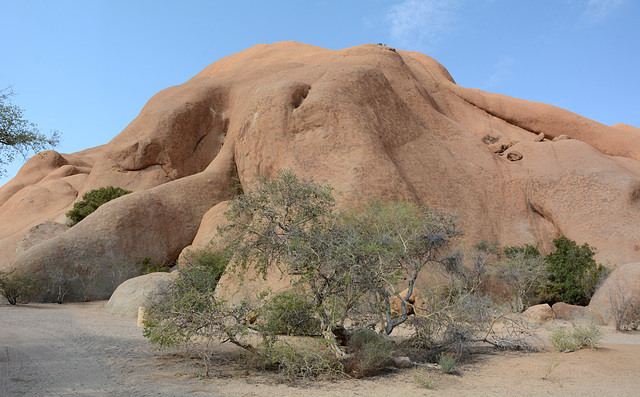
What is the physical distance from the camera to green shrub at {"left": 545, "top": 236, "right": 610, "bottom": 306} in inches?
661

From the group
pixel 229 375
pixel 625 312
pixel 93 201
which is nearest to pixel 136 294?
pixel 229 375

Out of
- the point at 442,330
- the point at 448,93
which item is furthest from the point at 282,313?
the point at 448,93

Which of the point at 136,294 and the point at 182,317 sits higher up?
the point at 182,317

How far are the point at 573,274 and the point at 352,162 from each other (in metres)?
9.07

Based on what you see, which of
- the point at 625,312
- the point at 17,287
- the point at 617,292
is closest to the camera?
the point at 625,312

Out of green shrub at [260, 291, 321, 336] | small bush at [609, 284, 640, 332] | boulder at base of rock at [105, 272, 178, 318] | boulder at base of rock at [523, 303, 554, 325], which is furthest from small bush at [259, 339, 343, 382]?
small bush at [609, 284, 640, 332]

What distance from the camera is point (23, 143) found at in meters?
A: 10.3

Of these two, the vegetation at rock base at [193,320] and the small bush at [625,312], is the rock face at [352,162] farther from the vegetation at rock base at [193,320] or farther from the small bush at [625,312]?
the vegetation at rock base at [193,320]

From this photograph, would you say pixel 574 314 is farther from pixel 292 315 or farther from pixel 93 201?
pixel 93 201

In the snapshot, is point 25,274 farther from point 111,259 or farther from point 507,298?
point 507,298

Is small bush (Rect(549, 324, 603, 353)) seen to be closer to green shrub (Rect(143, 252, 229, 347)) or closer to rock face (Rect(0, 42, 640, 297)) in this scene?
green shrub (Rect(143, 252, 229, 347))

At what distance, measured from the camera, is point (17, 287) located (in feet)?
53.3

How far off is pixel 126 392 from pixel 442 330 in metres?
5.41

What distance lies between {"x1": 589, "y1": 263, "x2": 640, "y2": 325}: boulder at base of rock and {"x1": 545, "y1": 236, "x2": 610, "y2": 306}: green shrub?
4.85 feet
